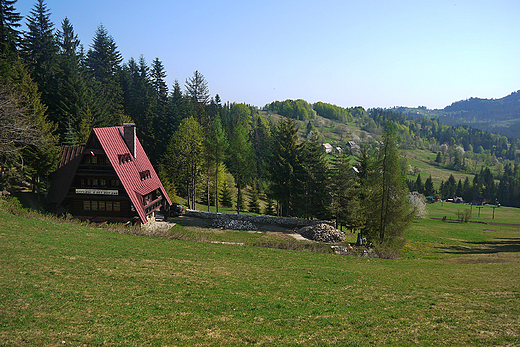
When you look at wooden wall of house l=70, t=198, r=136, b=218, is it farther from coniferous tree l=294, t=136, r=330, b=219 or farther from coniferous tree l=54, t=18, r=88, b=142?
coniferous tree l=294, t=136, r=330, b=219

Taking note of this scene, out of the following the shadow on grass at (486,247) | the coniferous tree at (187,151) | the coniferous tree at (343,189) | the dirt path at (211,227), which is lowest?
the shadow on grass at (486,247)

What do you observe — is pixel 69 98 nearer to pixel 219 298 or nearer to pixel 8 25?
pixel 8 25

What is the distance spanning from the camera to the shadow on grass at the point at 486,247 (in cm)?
3772

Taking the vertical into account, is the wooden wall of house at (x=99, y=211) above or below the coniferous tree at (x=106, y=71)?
below

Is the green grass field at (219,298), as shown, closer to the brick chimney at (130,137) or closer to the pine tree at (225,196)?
the brick chimney at (130,137)

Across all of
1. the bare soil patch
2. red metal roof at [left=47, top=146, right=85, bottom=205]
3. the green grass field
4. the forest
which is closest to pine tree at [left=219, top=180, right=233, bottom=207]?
the forest

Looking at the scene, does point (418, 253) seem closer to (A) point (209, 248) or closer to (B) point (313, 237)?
(B) point (313, 237)

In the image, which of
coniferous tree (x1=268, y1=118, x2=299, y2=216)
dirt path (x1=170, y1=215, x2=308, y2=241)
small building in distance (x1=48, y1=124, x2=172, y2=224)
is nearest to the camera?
small building in distance (x1=48, y1=124, x2=172, y2=224)

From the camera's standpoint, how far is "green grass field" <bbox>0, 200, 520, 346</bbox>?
8961 mm

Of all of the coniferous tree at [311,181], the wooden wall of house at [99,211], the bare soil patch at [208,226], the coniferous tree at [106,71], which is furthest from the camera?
the coniferous tree at [106,71]

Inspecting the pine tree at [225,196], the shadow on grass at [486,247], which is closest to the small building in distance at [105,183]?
the pine tree at [225,196]

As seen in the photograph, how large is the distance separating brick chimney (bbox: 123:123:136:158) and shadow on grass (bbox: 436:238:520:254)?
38841mm

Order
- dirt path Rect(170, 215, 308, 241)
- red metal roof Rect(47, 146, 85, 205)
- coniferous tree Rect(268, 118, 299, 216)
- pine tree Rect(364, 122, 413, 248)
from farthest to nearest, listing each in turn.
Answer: coniferous tree Rect(268, 118, 299, 216)
dirt path Rect(170, 215, 308, 241)
pine tree Rect(364, 122, 413, 248)
red metal roof Rect(47, 146, 85, 205)

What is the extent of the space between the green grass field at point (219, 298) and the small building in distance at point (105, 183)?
10.1m
